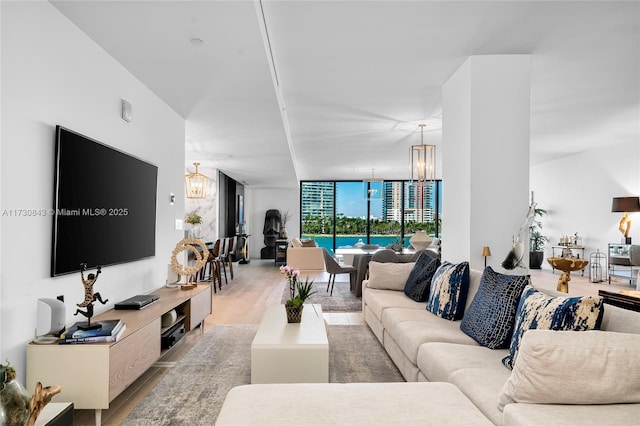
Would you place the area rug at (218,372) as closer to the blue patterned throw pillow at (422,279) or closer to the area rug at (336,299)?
the blue patterned throw pillow at (422,279)

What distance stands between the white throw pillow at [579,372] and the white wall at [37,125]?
2.54 meters

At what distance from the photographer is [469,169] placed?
3828 mm

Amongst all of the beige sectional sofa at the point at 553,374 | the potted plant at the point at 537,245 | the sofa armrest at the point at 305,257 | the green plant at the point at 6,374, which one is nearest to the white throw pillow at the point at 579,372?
the beige sectional sofa at the point at 553,374

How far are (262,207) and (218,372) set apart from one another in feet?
34.8

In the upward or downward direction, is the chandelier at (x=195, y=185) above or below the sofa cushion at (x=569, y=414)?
above

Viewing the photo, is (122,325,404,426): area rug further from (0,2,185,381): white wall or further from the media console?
(0,2,185,381): white wall

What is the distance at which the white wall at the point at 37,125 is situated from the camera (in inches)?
83.6

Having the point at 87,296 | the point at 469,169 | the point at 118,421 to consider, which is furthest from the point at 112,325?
the point at 469,169

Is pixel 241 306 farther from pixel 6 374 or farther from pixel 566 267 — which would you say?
pixel 6 374

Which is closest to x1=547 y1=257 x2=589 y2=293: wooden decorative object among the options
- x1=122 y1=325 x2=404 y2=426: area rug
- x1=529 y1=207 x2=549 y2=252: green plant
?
x1=122 y1=325 x2=404 y2=426: area rug

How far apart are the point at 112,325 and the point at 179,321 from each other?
3.98 ft

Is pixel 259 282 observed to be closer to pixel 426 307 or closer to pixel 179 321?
pixel 179 321

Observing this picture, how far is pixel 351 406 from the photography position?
5.32 ft

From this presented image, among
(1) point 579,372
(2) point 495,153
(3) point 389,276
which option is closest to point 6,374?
(1) point 579,372
